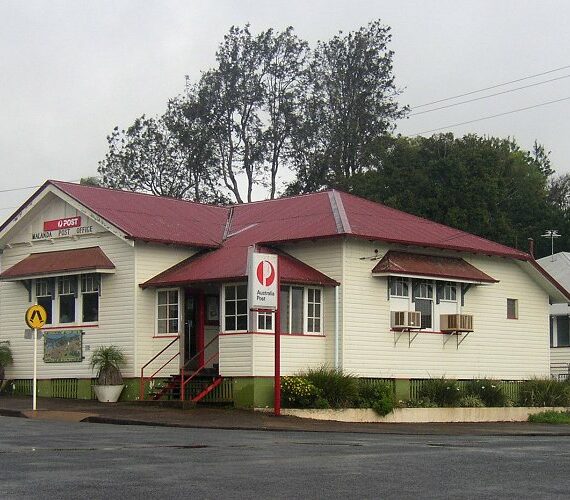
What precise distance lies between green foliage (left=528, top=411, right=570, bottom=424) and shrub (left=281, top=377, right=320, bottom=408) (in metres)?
8.10

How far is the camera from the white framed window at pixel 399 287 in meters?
32.6

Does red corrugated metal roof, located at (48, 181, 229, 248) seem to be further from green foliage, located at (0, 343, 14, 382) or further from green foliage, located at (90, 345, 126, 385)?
green foliage, located at (0, 343, 14, 382)

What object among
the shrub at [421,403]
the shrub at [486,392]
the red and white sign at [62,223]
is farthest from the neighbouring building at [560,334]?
the red and white sign at [62,223]

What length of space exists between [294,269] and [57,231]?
7.86 meters

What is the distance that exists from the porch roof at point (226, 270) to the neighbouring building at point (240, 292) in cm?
7

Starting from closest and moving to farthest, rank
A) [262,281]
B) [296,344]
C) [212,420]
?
[212,420]
[262,281]
[296,344]

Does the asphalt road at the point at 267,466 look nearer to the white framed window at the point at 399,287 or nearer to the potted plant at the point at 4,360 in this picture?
the white framed window at the point at 399,287

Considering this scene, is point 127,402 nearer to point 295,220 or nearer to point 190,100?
point 295,220

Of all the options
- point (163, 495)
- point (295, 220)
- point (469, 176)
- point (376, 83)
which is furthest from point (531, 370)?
point (376, 83)

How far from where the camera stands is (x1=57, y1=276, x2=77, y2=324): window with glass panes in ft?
110

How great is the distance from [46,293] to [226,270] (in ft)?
22.4

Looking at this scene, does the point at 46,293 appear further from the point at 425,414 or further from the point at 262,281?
the point at 425,414

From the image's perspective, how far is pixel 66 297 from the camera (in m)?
Result: 33.9

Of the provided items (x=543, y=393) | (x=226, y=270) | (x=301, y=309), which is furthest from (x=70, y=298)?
(x=543, y=393)
